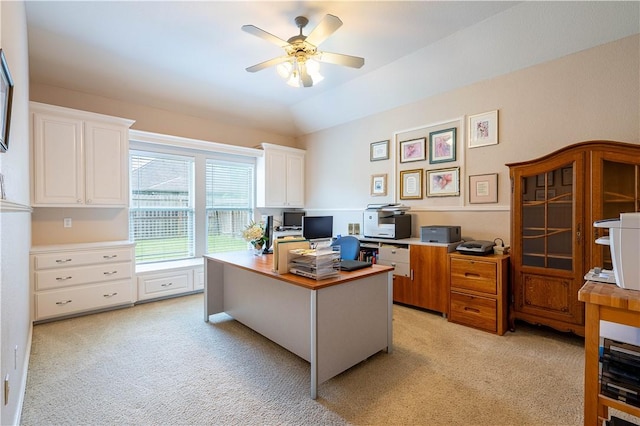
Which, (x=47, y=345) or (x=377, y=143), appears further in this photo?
(x=377, y=143)

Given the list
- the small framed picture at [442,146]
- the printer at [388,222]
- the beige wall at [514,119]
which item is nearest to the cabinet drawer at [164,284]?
the printer at [388,222]

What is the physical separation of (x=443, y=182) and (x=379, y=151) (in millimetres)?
1168

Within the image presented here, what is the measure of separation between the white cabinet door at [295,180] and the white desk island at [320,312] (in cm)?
275

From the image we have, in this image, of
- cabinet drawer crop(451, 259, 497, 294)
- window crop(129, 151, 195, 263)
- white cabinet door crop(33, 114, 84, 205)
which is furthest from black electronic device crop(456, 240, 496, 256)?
white cabinet door crop(33, 114, 84, 205)

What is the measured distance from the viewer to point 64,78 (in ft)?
11.6

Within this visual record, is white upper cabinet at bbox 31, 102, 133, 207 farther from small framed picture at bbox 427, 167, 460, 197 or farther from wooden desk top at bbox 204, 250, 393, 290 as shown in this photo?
small framed picture at bbox 427, 167, 460, 197

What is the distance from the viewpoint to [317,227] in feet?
16.0

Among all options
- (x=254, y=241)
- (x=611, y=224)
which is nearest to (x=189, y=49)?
(x=254, y=241)

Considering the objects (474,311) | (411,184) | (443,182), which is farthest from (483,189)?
(474,311)

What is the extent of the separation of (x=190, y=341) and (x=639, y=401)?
10.1ft

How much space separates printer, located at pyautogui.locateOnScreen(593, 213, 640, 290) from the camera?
50.0 inches

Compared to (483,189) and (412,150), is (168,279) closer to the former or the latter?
(412,150)

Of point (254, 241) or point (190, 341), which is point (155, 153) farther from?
point (190, 341)

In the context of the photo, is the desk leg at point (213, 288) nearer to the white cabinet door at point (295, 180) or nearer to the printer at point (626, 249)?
the white cabinet door at point (295, 180)
